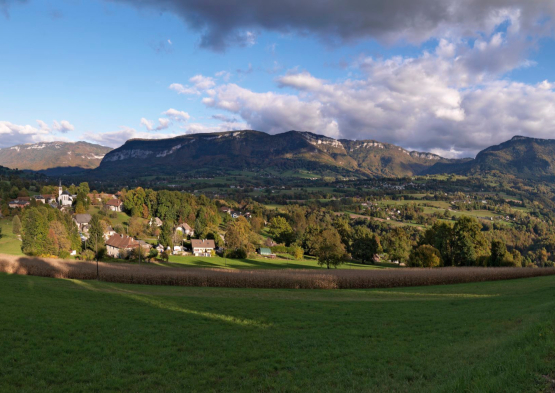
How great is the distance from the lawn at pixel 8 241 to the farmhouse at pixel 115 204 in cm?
3493

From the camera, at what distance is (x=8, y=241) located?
72188 millimetres

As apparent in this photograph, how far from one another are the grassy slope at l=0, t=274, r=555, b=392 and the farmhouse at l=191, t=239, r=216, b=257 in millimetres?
67287

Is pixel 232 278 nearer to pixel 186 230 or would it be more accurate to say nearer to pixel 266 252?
pixel 266 252

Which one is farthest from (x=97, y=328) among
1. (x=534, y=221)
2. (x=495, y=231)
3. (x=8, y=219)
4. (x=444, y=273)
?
(x=534, y=221)

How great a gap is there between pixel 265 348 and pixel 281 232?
97403 mm

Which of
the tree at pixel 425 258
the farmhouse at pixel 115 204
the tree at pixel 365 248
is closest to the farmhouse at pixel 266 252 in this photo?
the tree at pixel 365 248

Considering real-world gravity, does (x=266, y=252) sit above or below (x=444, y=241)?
below

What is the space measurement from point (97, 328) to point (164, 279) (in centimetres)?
2425

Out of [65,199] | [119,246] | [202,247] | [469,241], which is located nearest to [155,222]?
[202,247]

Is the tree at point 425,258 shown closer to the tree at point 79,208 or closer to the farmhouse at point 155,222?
the farmhouse at point 155,222

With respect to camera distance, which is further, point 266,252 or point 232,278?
point 266,252

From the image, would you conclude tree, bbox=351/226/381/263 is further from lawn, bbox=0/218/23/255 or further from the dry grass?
lawn, bbox=0/218/23/255

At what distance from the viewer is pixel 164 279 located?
38.8 m

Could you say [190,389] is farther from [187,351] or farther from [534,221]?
[534,221]
